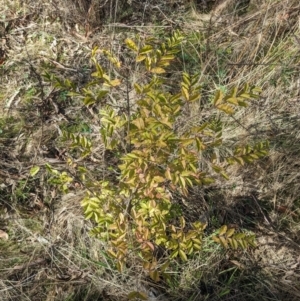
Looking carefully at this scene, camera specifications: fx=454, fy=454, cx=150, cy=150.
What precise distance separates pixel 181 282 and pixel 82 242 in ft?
2.03

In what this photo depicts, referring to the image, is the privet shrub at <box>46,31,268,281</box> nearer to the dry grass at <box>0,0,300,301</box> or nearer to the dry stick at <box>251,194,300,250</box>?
the dry grass at <box>0,0,300,301</box>

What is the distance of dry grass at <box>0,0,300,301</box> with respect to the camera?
252 cm

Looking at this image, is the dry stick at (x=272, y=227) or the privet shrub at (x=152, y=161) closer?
the privet shrub at (x=152, y=161)

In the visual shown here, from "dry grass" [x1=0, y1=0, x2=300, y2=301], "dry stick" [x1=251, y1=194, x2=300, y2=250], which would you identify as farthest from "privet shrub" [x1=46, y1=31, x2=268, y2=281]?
"dry stick" [x1=251, y1=194, x2=300, y2=250]

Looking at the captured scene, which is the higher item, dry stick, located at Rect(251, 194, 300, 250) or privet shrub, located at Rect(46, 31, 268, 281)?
privet shrub, located at Rect(46, 31, 268, 281)

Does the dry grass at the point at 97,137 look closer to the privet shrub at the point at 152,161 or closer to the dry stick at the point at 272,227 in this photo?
the dry stick at the point at 272,227

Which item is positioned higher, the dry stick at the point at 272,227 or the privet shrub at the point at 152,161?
the privet shrub at the point at 152,161

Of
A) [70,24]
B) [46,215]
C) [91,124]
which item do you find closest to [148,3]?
[70,24]

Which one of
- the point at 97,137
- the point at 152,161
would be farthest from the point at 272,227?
the point at 97,137

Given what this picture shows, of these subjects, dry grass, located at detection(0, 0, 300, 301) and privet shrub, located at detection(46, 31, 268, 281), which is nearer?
privet shrub, located at detection(46, 31, 268, 281)

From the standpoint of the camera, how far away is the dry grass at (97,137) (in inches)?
99.3

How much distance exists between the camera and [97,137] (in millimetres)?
3082

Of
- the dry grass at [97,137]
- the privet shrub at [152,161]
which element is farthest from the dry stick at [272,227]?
the privet shrub at [152,161]

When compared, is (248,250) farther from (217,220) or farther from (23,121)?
(23,121)
